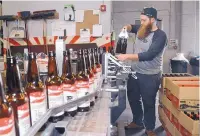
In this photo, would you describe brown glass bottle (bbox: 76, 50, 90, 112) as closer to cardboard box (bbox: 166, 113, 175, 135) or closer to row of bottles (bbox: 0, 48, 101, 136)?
row of bottles (bbox: 0, 48, 101, 136)

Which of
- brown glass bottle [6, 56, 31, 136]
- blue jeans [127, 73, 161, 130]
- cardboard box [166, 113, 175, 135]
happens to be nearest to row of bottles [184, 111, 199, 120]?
cardboard box [166, 113, 175, 135]

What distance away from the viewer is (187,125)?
6.13 feet

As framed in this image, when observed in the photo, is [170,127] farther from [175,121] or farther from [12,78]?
[12,78]

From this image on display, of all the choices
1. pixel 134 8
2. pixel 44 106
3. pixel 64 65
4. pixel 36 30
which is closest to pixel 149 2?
pixel 134 8

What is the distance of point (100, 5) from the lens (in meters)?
3.19

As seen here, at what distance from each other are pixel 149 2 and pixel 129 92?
3312 mm

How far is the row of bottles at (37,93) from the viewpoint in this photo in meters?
0.62

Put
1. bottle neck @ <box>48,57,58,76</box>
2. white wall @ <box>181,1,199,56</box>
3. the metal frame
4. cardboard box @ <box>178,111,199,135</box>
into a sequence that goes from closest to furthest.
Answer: the metal frame
bottle neck @ <box>48,57,58,76</box>
cardboard box @ <box>178,111,199,135</box>
white wall @ <box>181,1,199,56</box>

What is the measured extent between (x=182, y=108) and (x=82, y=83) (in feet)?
4.22

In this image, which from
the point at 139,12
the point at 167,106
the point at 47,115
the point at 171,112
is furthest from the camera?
the point at 139,12

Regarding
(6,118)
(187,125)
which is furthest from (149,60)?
(6,118)

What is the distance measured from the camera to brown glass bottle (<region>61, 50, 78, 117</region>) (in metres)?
0.95

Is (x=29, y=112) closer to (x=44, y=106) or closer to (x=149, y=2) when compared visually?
(x=44, y=106)

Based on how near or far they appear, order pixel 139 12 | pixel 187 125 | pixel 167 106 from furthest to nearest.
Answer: pixel 139 12 → pixel 167 106 → pixel 187 125
